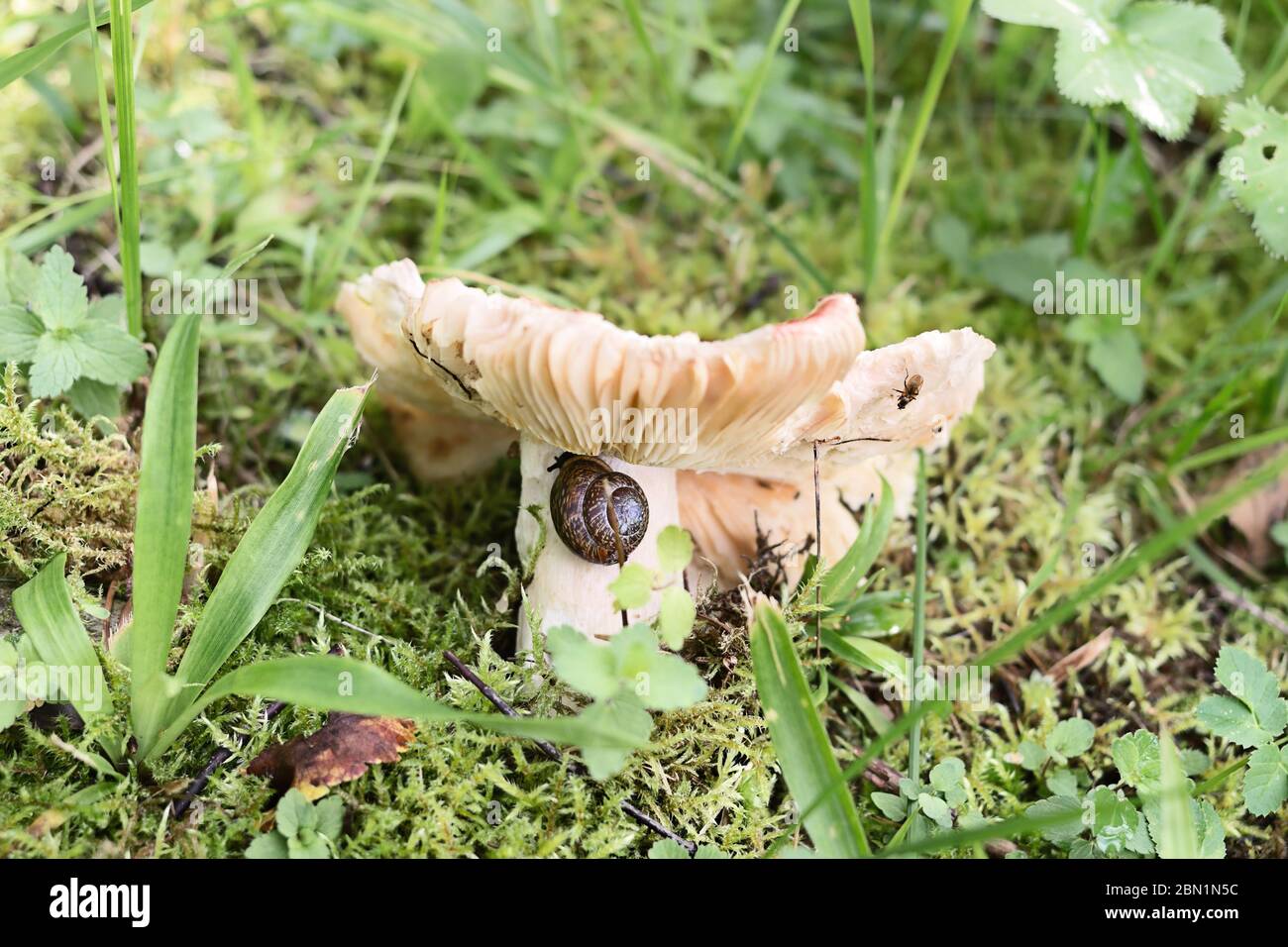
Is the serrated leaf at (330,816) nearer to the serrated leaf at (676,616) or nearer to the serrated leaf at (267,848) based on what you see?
the serrated leaf at (267,848)

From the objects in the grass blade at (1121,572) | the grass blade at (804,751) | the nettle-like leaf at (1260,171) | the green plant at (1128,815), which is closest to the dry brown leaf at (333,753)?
the grass blade at (804,751)

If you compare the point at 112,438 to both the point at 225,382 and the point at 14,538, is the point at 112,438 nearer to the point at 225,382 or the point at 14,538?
the point at 14,538

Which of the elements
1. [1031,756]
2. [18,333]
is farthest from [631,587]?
[18,333]

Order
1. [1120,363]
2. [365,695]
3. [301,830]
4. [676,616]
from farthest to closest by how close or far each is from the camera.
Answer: [1120,363]
[676,616]
[301,830]
[365,695]

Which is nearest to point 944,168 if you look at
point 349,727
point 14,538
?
point 349,727

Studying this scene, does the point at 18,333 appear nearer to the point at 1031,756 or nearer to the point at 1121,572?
the point at 1121,572

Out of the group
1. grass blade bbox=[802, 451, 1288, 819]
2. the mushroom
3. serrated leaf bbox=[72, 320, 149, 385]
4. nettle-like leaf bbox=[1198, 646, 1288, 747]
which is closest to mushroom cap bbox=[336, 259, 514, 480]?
the mushroom

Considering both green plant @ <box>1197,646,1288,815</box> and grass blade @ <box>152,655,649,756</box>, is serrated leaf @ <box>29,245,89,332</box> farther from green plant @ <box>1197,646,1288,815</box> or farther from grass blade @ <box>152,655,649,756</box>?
green plant @ <box>1197,646,1288,815</box>
